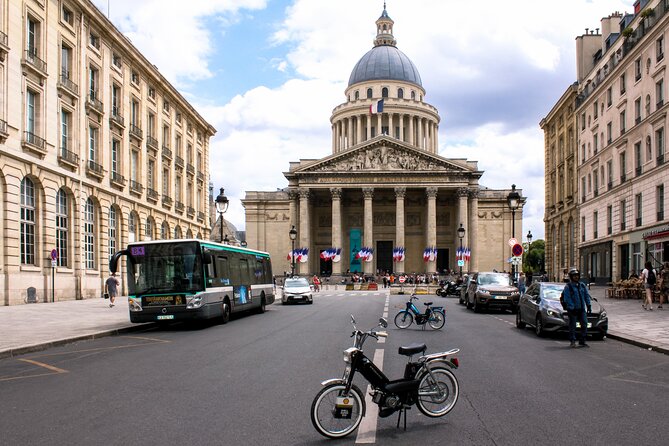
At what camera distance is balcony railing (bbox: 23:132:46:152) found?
29.3m

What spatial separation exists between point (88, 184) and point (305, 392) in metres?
30.2

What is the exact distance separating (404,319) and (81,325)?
9.19 meters

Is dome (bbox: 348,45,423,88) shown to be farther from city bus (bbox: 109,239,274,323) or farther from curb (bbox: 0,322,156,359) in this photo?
curb (bbox: 0,322,156,359)

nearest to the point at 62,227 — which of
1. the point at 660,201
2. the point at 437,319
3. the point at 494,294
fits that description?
the point at 494,294

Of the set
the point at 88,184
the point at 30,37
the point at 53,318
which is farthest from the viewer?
the point at 88,184

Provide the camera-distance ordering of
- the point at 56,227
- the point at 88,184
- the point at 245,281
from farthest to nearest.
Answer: the point at 88,184 → the point at 56,227 → the point at 245,281

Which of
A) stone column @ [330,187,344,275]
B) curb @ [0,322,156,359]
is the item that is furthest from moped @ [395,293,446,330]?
stone column @ [330,187,344,275]

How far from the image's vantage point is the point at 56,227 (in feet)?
106

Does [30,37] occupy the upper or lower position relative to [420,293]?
upper

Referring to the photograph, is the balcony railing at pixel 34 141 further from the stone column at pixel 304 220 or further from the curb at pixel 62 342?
the stone column at pixel 304 220

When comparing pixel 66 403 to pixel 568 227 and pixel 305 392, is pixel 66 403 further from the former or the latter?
pixel 568 227

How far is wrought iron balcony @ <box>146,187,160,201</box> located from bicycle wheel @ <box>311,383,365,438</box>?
136 feet

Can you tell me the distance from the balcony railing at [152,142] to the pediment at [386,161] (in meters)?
35.9

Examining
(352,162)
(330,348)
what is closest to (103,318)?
(330,348)
